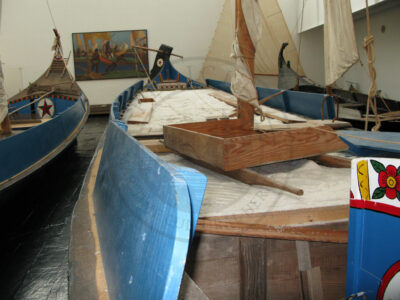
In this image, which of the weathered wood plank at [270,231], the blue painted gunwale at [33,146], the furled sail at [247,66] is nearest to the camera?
the weathered wood plank at [270,231]

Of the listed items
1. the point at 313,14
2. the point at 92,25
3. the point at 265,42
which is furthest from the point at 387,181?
the point at 92,25

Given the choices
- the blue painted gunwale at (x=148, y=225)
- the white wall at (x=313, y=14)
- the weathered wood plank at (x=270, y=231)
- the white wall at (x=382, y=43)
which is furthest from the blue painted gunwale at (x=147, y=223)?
the white wall at (x=313, y=14)

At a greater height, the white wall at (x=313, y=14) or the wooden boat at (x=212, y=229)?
the white wall at (x=313, y=14)

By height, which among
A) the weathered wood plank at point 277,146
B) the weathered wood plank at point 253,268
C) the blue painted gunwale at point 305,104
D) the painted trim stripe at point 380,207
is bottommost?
the weathered wood plank at point 253,268

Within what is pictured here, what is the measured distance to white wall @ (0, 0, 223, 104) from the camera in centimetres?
837

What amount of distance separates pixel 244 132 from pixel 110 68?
7.33m

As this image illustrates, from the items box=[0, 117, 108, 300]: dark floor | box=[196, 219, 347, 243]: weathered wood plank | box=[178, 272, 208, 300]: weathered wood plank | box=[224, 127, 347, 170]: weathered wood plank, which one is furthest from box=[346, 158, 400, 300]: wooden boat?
box=[0, 117, 108, 300]: dark floor

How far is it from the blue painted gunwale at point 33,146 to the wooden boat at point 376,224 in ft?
8.51

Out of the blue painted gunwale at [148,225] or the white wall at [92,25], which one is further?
the white wall at [92,25]

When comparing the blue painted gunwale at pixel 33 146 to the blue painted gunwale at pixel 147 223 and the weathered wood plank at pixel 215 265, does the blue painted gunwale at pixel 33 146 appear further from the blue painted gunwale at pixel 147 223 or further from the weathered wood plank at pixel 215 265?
the weathered wood plank at pixel 215 265

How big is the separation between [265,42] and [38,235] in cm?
570

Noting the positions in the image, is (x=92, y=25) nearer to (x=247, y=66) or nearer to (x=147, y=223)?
(x=247, y=66)

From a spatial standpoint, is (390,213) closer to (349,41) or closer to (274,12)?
(349,41)

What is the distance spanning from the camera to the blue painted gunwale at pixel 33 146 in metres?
2.72
